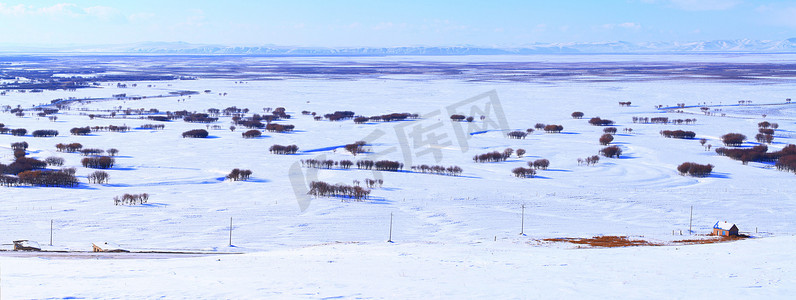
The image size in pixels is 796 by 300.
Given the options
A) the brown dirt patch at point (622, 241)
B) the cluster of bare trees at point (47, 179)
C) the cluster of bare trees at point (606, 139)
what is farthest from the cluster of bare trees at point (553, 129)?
the cluster of bare trees at point (47, 179)

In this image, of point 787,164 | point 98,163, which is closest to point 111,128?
point 98,163

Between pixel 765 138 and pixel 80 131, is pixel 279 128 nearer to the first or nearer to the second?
pixel 80 131

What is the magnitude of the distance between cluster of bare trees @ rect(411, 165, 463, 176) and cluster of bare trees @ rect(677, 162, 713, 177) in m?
11.5

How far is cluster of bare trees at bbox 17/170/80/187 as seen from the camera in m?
31.9

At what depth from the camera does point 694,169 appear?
3619 centimetres

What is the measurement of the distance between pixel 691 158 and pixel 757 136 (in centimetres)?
1118

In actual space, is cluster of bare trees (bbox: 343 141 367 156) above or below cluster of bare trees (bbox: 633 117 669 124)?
below

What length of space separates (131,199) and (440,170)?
15.9 meters

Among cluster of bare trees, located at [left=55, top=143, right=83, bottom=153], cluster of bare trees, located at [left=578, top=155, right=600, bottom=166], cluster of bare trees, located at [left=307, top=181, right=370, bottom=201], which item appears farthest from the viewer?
cluster of bare trees, located at [left=55, top=143, right=83, bottom=153]

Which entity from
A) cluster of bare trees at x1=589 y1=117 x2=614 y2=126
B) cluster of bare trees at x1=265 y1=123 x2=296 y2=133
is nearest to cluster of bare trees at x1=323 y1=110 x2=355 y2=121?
cluster of bare trees at x1=265 y1=123 x2=296 y2=133

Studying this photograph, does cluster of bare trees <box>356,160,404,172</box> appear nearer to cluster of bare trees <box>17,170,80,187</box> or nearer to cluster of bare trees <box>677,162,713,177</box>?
cluster of bare trees <box>17,170,80,187</box>

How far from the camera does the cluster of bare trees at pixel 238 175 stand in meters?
34.0

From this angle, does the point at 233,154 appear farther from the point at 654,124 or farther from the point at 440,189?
the point at 654,124

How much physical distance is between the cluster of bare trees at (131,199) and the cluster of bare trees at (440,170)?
1481cm
